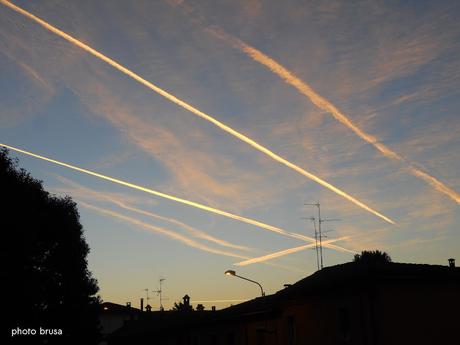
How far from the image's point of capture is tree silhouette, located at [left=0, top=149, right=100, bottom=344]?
30156 mm

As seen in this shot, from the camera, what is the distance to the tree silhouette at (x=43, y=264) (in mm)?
30156

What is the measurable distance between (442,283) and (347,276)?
478cm

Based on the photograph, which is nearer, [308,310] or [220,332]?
[308,310]

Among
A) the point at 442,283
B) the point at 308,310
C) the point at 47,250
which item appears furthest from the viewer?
the point at 47,250

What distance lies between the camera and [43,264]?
35.2 m

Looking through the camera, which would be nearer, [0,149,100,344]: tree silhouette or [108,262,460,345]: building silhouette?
[108,262,460,345]: building silhouette

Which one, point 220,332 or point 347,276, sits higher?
point 347,276

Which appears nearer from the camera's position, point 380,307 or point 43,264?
point 380,307

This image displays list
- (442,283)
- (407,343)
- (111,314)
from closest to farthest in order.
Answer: (407,343)
(442,283)
(111,314)

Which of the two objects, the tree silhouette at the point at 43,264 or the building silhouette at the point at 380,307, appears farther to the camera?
the tree silhouette at the point at 43,264

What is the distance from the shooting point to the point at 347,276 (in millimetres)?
23469

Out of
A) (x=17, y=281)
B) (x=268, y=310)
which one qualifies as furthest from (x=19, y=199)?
(x=268, y=310)

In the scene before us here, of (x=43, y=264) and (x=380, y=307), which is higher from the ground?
(x=43, y=264)

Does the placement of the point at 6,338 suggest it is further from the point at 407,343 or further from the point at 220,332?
the point at 407,343
